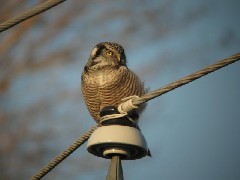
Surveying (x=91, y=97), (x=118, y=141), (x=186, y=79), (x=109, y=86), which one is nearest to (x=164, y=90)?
(x=186, y=79)

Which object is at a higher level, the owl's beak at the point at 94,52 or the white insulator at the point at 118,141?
the owl's beak at the point at 94,52

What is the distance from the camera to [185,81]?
8.82 ft

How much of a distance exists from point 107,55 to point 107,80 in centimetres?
54

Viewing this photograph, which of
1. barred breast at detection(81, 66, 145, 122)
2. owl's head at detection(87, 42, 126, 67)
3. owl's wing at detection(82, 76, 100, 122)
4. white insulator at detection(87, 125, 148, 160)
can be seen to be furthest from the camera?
owl's head at detection(87, 42, 126, 67)

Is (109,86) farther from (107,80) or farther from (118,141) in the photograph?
(118,141)

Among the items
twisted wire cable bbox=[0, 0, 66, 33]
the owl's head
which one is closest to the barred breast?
the owl's head

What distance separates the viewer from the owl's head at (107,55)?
5156 millimetres

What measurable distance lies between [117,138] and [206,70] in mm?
658

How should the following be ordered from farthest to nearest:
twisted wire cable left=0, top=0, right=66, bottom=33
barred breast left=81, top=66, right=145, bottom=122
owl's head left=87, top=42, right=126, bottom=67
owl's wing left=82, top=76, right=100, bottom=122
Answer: owl's head left=87, top=42, right=126, bottom=67
owl's wing left=82, top=76, right=100, bottom=122
barred breast left=81, top=66, right=145, bottom=122
twisted wire cable left=0, top=0, right=66, bottom=33

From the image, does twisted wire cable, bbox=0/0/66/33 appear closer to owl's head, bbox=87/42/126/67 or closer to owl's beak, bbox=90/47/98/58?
owl's head, bbox=87/42/126/67

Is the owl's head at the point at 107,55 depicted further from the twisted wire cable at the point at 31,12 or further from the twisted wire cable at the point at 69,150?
the twisted wire cable at the point at 31,12

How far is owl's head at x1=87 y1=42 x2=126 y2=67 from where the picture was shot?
5156 mm

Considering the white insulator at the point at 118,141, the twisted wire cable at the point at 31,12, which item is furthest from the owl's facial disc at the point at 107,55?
the twisted wire cable at the point at 31,12

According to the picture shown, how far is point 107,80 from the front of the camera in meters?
4.79
